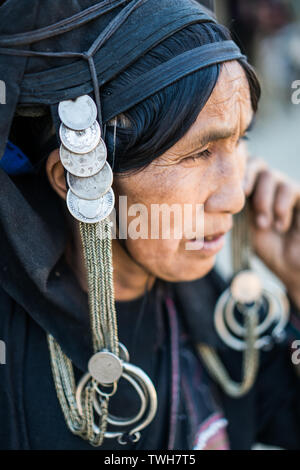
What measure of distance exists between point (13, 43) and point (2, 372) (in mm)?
781

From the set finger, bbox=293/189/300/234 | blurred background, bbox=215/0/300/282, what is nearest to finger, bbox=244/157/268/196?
finger, bbox=293/189/300/234

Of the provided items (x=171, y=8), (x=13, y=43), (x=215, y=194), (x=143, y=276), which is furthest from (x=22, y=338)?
(x=171, y=8)

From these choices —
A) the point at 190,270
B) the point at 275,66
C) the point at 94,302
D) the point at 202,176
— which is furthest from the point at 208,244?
the point at 275,66

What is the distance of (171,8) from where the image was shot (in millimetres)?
1142

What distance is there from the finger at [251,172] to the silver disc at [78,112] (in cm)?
73

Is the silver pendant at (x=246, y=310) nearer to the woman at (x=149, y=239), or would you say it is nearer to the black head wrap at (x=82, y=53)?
the woman at (x=149, y=239)

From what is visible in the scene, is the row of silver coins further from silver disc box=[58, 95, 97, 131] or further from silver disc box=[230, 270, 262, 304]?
silver disc box=[230, 270, 262, 304]

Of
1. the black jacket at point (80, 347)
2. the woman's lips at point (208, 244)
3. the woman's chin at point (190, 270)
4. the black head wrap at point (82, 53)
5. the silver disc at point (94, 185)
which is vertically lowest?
the black jacket at point (80, 347)

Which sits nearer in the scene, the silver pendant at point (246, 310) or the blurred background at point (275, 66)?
the silver pendant at point (246, 310)

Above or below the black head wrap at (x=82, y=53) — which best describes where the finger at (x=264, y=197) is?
below

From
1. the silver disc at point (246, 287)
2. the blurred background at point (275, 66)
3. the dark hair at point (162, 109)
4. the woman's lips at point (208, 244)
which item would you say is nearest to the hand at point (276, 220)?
the silver disc at point (246, 287)

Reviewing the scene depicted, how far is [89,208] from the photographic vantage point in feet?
3.58

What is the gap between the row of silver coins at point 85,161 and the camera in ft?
3.48

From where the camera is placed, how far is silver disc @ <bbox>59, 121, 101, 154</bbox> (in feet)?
3.46
